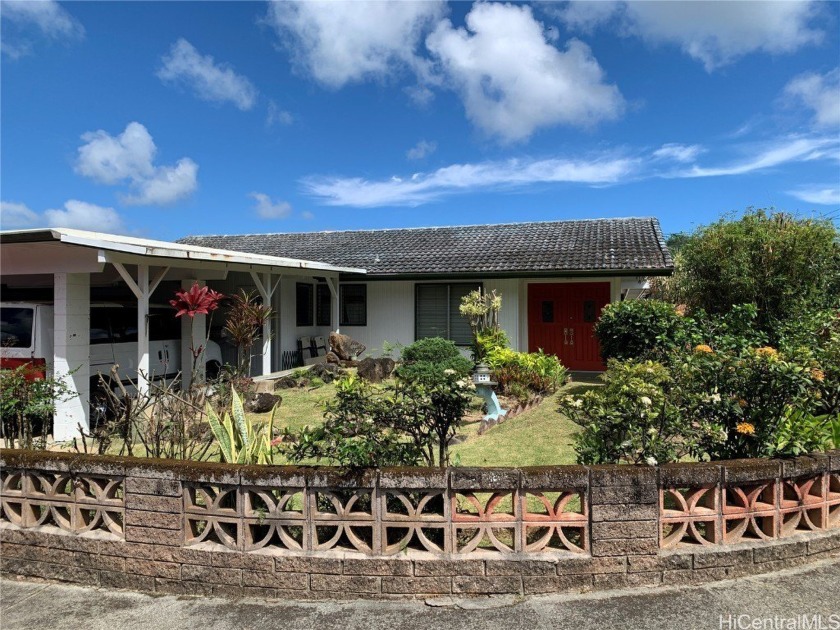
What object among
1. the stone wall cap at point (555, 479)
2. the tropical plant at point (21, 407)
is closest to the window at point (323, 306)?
the tropical plant at point (21, 407)

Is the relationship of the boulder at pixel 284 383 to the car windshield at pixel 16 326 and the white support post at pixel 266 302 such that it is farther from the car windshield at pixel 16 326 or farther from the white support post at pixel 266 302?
the car windshield at pixel 16 326

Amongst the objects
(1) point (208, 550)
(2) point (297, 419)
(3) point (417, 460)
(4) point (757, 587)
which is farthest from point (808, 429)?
(2) point (297, 419)

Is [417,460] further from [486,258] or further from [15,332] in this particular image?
[486,258]

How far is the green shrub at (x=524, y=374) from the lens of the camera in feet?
30.9

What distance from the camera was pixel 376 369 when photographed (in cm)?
1154

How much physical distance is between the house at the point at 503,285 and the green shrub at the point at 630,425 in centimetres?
849

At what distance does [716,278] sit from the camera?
37.7 feet

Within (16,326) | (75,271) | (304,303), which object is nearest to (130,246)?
(75,271)

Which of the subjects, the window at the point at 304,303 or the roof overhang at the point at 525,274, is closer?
the roof overhang at the point at 525,274

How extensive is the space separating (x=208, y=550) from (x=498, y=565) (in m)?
1.84

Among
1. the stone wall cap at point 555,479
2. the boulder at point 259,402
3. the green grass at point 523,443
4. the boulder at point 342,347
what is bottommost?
the green grass at point 523,443

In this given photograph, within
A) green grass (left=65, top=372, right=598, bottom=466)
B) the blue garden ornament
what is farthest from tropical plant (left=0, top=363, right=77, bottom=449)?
the blue garden ornament

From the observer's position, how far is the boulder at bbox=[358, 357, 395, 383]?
1135 cm

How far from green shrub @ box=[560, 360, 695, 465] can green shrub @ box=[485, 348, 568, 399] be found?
5.16 metres
